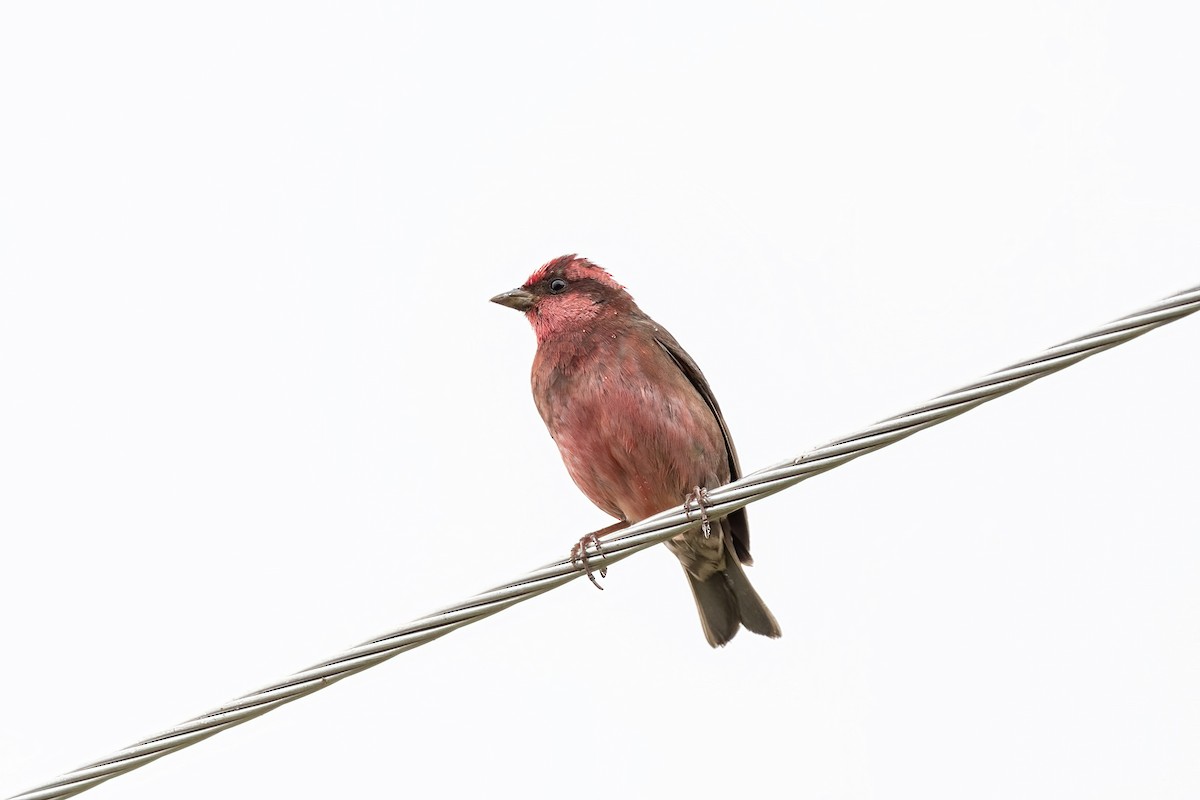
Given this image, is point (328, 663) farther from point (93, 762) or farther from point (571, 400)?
point (571, 400)

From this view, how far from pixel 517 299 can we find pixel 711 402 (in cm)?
123

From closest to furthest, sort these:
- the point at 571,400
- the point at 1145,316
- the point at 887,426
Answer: the point at 1145,316
the point at 887,426
the point at 571,400

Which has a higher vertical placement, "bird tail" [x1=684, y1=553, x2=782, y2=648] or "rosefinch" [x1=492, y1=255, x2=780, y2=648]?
"rosefinch" [x1=492, y1=255, x2=780, y2=648]

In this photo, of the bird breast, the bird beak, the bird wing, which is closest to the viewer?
the bird breast

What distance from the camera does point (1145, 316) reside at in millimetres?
4094

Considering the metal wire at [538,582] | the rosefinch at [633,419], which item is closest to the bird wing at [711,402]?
the rosefinch at [633,419]

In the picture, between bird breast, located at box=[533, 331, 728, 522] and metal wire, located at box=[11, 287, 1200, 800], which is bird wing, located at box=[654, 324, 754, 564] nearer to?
bird breast, located at box=[533, 331, 728, 522]

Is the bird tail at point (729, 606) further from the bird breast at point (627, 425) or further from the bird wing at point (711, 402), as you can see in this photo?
the bird breast at point (627, 425)

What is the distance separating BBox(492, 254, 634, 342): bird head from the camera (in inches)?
303

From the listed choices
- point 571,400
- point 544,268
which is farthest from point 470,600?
point 544,268

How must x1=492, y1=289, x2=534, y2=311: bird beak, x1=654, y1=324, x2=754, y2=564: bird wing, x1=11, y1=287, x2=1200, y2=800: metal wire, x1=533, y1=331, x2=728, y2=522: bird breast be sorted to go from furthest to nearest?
x1=492, y1=289, x2=534, y2=311: bird beak → x1=654, y1=324, x2=754, y2=564: bird wing → x1=533, y1=331, x2=728, y2=522: bird breast → x1=11, y1=287, x2=1200, y2=800: metal wire

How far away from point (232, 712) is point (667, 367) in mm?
3553

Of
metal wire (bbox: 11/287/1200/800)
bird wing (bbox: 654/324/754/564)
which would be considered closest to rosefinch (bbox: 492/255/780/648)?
bird wing (bbox: 654/324/754/564)

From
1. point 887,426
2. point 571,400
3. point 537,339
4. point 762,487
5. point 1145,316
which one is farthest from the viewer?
point 537,339
